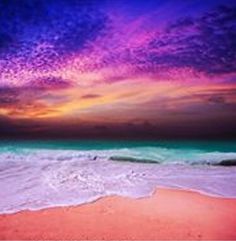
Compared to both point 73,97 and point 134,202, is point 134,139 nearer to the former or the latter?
point 73,97

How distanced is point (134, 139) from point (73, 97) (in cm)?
590

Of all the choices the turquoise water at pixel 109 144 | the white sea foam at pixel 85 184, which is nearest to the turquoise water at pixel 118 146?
the turquoise water at pixel 109 144

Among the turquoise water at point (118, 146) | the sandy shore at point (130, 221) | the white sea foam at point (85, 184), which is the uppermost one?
the turquoise water at point (118, 146)

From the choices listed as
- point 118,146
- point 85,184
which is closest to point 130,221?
point 85,184

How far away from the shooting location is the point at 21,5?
24.0 feet

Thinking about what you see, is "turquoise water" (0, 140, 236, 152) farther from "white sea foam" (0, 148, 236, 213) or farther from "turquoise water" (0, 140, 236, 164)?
"white sea foam" (0, 148, 236, 213)

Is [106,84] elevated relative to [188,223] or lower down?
elevated

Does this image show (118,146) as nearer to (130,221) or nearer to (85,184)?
(85,184)

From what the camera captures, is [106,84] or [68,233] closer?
[68,233]

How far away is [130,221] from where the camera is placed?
3654 millimetres

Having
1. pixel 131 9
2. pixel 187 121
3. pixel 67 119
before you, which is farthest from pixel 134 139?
pixel 131 9

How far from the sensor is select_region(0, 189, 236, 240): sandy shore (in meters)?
3.29

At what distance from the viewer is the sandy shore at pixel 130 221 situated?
10.8 feet

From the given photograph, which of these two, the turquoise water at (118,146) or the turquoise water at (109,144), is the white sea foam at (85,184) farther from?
the turquoise water at (109,144)
